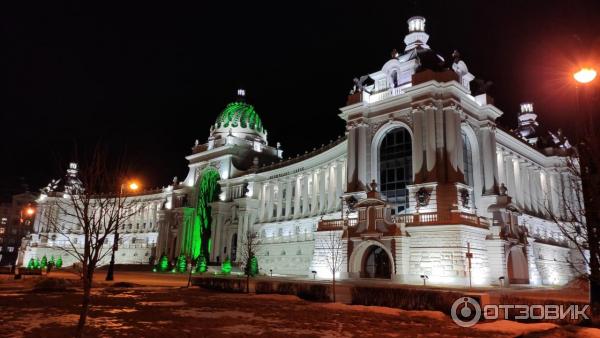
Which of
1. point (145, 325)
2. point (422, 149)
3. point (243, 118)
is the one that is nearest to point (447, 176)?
point (422, 149)

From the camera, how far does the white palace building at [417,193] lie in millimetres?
40094

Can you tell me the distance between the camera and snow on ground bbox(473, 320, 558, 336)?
48.0 ft

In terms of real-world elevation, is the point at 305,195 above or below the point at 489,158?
below

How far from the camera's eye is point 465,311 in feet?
57.4

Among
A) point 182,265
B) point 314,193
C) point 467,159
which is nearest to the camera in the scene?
point 467,159

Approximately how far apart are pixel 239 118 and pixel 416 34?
1781 inches

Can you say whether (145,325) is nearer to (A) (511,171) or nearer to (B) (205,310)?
(B) (205,310)

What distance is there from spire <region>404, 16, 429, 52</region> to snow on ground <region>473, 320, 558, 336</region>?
43832mm

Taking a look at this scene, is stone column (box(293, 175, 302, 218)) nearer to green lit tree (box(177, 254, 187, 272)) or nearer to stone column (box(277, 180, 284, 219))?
stone column (box(277, 180, 284, 219))

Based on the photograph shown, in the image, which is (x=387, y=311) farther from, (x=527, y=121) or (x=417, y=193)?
(x=527, y=121)

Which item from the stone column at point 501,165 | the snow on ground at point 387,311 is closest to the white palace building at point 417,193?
the stone column at point 501,165

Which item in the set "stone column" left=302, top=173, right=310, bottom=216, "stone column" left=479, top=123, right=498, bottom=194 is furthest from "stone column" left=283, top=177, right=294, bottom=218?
"stone column" left=479, top=123, right=498, bottom=194

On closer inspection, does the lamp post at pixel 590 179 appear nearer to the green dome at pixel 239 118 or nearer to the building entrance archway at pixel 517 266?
the building entrance archway at pixel 517 266

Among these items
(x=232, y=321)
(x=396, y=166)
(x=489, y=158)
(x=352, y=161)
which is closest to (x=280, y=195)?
(x=352, y=161)
